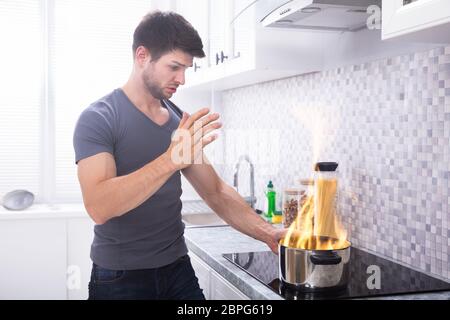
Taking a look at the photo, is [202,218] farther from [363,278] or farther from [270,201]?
[363,278]

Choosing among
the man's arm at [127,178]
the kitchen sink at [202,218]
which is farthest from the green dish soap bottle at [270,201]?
the man's arm at [127,178]

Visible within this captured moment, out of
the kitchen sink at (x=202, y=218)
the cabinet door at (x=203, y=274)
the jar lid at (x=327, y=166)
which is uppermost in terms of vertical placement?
the jar lid at (x=327, y=166)

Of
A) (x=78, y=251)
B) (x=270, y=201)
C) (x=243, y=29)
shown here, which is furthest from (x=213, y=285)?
(x=78, y=251)

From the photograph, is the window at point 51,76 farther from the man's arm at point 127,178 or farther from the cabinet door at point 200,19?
the man's arm at point 127,178

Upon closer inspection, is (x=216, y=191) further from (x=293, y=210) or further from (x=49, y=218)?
(x=49, y=218)

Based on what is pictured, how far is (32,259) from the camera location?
10.2 feet

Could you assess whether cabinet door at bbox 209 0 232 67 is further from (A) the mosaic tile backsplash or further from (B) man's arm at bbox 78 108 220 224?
(B) man's arm at bbox 78 108 220 224

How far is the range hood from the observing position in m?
1.49

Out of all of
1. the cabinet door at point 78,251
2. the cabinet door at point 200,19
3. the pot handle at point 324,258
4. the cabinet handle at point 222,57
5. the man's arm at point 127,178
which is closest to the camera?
the pot handle at point 324,258

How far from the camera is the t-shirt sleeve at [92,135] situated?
1.54 meters

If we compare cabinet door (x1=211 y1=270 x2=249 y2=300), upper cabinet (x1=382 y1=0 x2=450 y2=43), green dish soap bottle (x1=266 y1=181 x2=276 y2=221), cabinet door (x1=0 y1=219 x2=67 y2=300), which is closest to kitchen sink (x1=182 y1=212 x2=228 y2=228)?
green dish soap bottle (x1=266 y1=181 x2=276 y2=221)

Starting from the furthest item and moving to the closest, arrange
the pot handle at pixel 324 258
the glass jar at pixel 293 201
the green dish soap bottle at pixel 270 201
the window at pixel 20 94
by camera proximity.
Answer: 1. the window at pixel 20 94
2. the green dish soap bottle at pixel 270 201
3. the glass jar at pixel 293 201
4. the pot handle at pixel 324 258

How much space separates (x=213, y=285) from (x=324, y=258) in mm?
616

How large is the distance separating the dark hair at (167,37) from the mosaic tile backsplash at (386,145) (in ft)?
1.99
